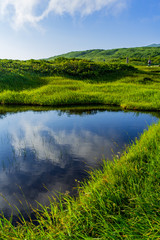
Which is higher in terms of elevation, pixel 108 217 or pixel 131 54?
pixel 131 54

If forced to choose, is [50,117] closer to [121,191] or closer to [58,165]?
[58,165]

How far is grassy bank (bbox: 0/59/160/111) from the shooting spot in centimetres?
2098

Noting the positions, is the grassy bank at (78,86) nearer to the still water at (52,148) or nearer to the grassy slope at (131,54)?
the still water at (52,148)

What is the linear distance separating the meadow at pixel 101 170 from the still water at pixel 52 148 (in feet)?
2.37

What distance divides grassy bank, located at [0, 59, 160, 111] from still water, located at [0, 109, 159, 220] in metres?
4.49

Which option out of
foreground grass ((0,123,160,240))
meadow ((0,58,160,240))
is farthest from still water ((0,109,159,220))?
foreground grass ((0,123,160,240))

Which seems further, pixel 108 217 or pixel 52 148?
pixel 52 148

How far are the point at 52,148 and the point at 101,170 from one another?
3.29 meters

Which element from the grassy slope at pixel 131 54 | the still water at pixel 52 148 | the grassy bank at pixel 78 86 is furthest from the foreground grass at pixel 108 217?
the grassy slope at pixel 131 54

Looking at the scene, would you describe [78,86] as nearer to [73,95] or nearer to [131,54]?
[73,95]

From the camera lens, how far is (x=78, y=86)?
27203 millimetres

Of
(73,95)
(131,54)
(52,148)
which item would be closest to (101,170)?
(52,148)

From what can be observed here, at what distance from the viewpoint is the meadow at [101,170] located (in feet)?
11.1

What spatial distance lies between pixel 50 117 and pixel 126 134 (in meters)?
7.29
